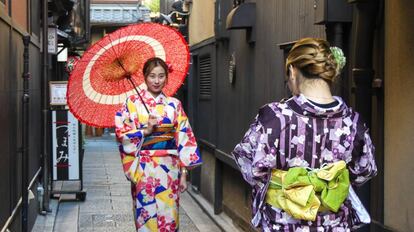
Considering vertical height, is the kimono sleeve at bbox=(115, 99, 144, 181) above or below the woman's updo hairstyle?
below

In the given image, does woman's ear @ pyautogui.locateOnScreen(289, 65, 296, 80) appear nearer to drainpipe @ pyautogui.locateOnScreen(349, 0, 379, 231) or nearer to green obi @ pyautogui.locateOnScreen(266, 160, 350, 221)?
green obi @ pyautogui.locateOnScreen(266, 160, 350, 221)

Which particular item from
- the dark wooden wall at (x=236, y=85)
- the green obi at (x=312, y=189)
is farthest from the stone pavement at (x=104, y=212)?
the green obi at (x=312, y=189)

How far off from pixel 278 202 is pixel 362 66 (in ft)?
4.88

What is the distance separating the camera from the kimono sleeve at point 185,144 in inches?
254

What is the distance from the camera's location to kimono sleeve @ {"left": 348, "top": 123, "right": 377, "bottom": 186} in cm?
388

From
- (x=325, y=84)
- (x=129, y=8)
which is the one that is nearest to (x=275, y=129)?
(x=325, y=84)

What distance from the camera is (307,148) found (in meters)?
3.74

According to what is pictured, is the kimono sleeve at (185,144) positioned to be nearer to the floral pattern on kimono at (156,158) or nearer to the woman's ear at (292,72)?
the floral pattern on kimono at (156,158)

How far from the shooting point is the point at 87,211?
1186cm

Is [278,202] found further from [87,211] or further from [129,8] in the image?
[129,8]

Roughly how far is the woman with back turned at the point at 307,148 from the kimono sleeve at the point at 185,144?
258 centimetres

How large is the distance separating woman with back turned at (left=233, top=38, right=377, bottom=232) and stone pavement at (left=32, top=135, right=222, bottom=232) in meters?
6.54

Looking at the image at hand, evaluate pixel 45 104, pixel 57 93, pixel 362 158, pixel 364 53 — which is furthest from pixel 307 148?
pixel 57 93

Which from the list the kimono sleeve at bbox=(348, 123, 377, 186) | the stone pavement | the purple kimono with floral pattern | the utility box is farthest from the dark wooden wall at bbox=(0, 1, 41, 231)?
the kimono sleeve at bbox=(348, 123, 377, 186)
